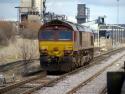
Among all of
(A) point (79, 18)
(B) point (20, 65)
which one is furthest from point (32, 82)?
(A) point (79, 18)

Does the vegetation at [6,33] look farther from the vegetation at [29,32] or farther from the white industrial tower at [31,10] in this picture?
the white industrial tower at [31,10]

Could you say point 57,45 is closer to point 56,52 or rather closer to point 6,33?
point 56,52

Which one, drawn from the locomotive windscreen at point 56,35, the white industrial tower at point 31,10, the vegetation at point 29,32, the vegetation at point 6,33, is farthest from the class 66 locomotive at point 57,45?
the white industrial tower at point 31,10

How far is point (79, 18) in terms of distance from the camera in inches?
6727


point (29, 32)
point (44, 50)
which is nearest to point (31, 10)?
point (29, 32)

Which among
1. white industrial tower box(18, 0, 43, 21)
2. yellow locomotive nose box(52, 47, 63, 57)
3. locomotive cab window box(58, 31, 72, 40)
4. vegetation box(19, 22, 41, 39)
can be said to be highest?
white industrial tower box(18, 0, 43, 21)

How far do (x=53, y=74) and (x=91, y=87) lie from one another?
834 centimetres

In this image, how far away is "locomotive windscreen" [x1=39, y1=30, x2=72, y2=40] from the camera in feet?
94.8

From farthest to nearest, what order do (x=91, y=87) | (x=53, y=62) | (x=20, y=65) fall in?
(x=20, y=65)
(x=53, y=62)
(x=91, y=87)

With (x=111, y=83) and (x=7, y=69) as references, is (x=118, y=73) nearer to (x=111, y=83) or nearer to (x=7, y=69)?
(x=111, y=83)

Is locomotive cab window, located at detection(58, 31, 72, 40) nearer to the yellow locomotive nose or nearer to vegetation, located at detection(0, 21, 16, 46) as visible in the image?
the yellow locomotive nose

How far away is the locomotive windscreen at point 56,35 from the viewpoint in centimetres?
2889

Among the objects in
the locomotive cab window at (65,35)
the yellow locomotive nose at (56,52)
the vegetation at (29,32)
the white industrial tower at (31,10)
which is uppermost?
the white industrial tower at (31,10)

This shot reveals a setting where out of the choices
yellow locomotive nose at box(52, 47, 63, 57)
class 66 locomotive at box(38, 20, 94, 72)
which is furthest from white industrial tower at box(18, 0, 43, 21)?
yellow locomotive nose at box(52, 47, 63, 57)
